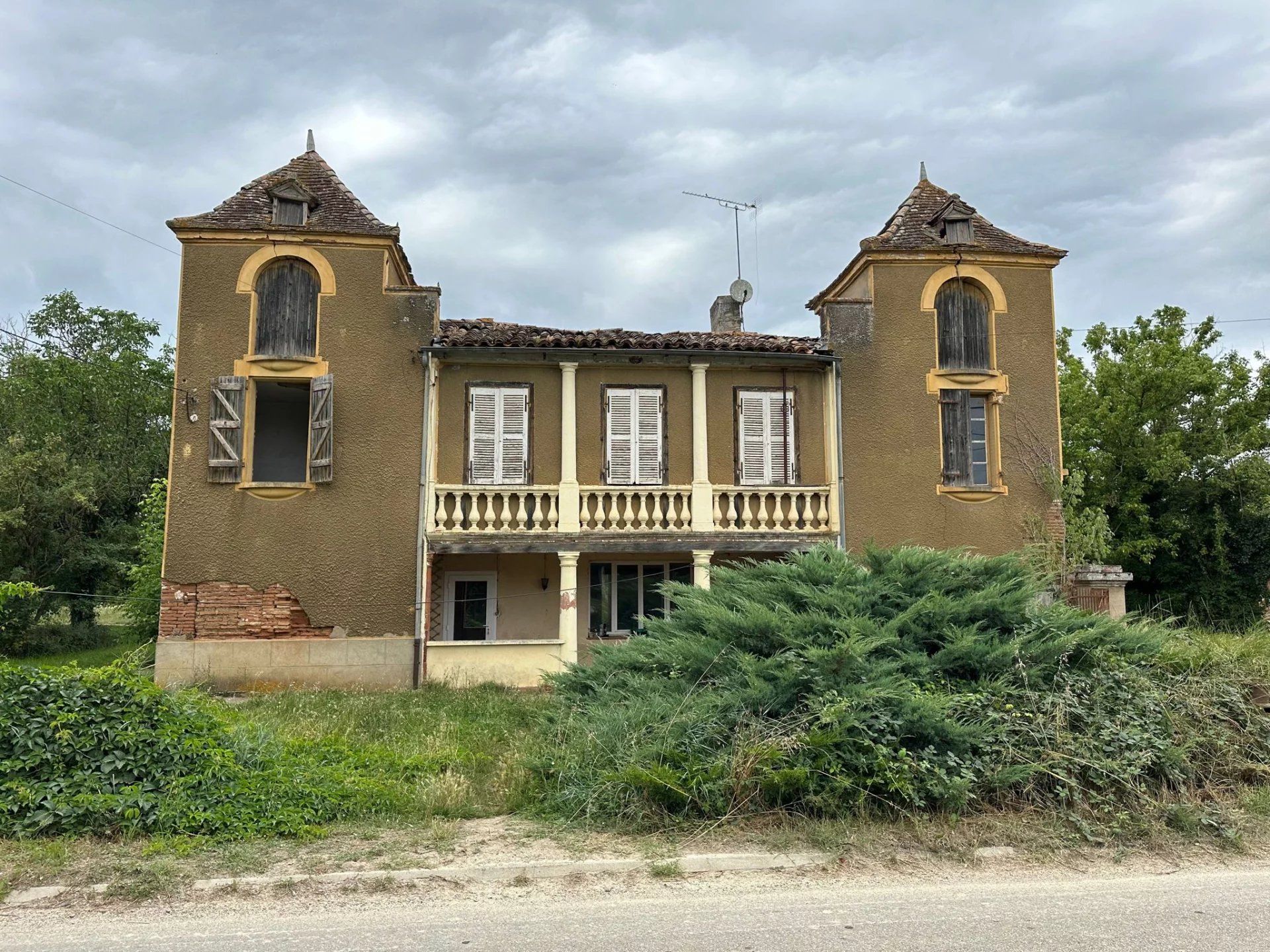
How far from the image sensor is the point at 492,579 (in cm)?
1781

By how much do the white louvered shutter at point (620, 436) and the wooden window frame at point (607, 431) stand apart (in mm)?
25

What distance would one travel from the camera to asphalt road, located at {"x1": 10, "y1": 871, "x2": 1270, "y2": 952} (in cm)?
498

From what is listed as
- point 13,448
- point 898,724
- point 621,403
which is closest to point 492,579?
point 621,403

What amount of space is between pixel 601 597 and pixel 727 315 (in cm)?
722

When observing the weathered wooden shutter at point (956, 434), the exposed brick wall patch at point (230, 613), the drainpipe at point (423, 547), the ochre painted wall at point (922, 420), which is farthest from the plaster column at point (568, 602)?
the weathered wooden shutter at point (956, 434)

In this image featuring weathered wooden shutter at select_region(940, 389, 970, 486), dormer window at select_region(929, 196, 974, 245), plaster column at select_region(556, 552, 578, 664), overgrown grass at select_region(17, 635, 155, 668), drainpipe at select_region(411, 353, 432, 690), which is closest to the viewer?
drainpipe at select_region(411, 353, 432, 690)

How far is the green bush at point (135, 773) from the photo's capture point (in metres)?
6.70

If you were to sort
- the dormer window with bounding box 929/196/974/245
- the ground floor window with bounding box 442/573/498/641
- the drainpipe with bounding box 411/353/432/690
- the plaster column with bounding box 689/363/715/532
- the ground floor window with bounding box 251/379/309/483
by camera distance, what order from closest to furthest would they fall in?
the drainpipe with bounding box 411/353/432/690, the plaster column with bounding box 689/363/715/532, the dormer window with bounding box 929/196/974/245, the ground floor window with bounding box 442/573/498/641, the ground floor window with bounding box 251/379/309/483

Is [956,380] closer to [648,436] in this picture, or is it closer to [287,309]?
[648,436]

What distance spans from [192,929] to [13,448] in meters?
26.0

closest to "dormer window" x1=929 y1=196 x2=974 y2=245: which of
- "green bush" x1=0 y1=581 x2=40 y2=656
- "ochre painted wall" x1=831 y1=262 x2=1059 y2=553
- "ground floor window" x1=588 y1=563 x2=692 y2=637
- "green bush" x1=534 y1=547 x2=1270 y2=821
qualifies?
"ochre painted wall" x1=831 y1=262 x2=1059 y2=553

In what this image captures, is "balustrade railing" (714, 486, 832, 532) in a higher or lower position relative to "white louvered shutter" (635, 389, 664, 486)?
lower

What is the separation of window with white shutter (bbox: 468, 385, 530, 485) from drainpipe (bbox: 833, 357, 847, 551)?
18.7 ft

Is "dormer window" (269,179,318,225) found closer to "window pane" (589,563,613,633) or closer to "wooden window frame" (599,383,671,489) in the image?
"wooden window frame" (599,383,671,489)
